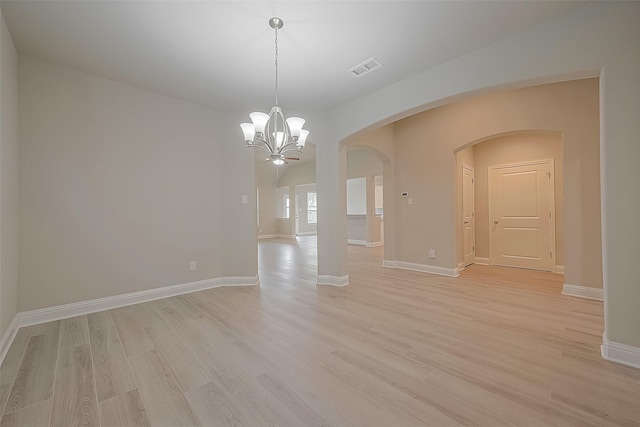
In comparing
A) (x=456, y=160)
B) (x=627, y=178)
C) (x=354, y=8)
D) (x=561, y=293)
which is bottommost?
(x=561, y=293)

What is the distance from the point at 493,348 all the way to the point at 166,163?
4.31m

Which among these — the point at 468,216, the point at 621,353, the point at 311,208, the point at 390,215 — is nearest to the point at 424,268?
the point at 390,215

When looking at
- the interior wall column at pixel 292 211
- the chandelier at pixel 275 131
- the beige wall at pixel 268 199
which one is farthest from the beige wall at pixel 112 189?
the beige wall at pixel 268 199

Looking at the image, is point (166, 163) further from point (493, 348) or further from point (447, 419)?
point (493, 348)

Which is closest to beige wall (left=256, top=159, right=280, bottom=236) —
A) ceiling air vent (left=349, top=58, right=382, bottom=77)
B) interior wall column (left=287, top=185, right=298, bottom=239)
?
interior wall column (left=287, top=185, right=298, bottom=239)

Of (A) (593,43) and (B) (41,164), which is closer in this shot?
(A) (593,43)

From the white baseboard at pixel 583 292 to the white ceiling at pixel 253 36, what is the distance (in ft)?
11.1

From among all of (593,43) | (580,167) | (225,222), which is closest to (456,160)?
(580,167)

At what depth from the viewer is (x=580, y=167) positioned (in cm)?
358

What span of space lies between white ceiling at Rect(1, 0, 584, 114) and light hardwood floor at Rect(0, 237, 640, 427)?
277 cm

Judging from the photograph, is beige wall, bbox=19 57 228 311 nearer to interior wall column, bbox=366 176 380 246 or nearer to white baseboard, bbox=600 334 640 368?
white baseboard, bbox=600 334 640 368

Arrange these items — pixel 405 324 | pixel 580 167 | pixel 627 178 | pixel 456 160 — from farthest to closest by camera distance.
Result: 1. pixel 456 160
2. pixel 580 167
3. pixel 405 324
4. pixel 627 178

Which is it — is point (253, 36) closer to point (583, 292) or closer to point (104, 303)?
point (104, 303)

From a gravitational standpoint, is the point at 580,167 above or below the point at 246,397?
above
